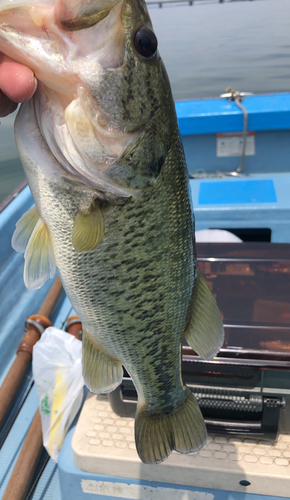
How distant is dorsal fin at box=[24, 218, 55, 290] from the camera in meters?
0.89

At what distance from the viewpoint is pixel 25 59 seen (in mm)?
631

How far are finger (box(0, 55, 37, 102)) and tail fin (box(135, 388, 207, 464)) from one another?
3.00ft

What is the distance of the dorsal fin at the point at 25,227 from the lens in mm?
902

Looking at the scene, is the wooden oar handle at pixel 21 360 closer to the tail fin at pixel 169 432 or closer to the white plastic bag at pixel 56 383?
the white plastic bag at pixel 56 383

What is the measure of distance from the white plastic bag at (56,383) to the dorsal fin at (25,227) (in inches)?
38.8

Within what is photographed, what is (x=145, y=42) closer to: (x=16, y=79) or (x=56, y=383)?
(x=16, y=79)

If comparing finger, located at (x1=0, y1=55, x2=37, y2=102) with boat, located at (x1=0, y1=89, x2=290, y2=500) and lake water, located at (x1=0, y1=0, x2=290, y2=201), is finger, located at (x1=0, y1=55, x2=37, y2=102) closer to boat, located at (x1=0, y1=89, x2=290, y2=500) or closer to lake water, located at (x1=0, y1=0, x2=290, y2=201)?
boat, located at (x1=0, y1=89, x2=290, y2=500)

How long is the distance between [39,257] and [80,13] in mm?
523

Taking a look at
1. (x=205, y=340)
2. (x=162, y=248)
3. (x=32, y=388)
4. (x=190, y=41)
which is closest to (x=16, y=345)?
(x=32, y=388)

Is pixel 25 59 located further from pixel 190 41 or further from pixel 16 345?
pixel 190 41

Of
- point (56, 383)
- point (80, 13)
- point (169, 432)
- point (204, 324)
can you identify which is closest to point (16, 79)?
point (80, 13)

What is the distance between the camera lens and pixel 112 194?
778 mm

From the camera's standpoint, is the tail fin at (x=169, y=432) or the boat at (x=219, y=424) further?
the boat at (x=219, y=424)

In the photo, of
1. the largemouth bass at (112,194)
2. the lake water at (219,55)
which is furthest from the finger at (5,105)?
the lake water at (219,55)
